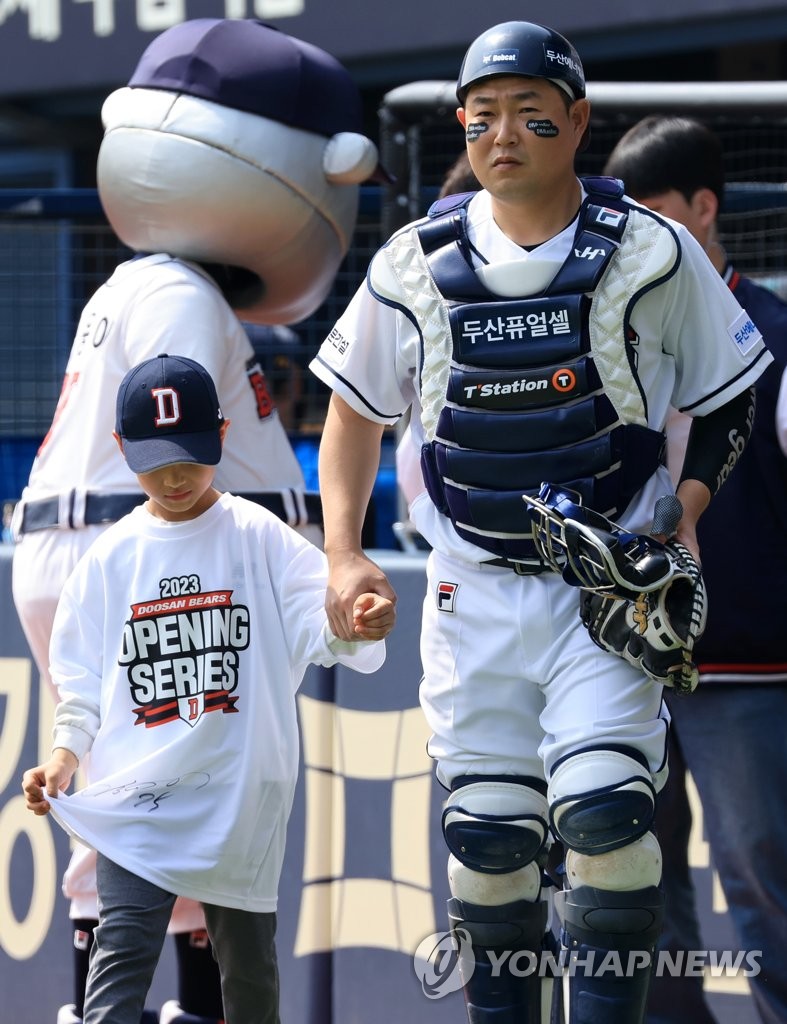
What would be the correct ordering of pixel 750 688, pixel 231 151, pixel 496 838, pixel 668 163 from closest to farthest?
pixel 496 838 < pixel 750 688 < pixel 668 163 < pixel 231 151

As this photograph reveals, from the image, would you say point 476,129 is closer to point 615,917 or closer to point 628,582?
point 628,582

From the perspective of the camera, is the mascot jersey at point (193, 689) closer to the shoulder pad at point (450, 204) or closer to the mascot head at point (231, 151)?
the shoulder pad at point (450, 204)

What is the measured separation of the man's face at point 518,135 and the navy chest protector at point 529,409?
0.13 m

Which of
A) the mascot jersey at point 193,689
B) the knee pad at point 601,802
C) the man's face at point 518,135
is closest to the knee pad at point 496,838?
the knee pad at point 601,802

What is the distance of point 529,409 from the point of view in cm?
277

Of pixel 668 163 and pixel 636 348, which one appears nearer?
pixel 636 348

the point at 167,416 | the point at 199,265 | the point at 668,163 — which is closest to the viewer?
the point at 167,416

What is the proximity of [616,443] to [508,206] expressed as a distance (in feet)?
1.59

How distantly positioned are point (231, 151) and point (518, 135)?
4.76 feet

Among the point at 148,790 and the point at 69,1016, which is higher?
the point at 148,790

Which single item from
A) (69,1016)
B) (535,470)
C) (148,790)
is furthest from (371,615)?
(69,1016)

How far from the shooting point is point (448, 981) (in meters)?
3.55

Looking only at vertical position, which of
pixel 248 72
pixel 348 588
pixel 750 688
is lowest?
pixel 750 688

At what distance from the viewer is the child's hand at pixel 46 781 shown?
115 inches
